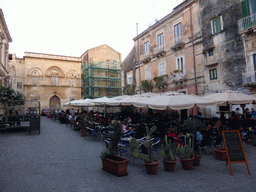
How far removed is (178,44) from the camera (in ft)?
57.2

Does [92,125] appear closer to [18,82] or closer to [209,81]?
[209,81]

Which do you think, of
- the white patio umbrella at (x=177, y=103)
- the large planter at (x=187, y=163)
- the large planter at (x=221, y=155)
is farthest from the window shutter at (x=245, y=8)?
the large planter at (x=187, y=163)

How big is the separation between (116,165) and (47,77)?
3689 cm

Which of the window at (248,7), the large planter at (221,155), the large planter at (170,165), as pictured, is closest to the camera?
the large planter at (170,165)

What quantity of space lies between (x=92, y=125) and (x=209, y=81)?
33.1ft

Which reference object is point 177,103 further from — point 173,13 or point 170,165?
point 173,13

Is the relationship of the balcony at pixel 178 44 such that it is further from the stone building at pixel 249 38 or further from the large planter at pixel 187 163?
the large planter at pixel 187 163

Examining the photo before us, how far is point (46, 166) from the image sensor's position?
5.50m

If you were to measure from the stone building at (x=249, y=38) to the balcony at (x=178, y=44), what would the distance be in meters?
5.21

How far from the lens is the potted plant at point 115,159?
4.68 meters

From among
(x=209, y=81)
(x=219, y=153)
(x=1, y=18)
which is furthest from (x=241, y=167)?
(x=1, y=18)

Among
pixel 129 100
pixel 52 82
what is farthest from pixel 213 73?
pixel 52 82

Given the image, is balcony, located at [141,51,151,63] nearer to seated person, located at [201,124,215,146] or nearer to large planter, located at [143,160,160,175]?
seated person, located at [201,124,215,146]

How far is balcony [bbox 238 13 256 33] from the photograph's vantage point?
12.1m
